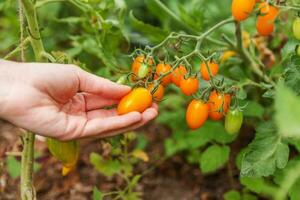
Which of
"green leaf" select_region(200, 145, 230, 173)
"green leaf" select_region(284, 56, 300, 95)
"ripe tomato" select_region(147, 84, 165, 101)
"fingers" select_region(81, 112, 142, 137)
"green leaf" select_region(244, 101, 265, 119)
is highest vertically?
"green leaf" select_region(284, 56, 300, 95)

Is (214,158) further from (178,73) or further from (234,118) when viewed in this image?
(178,73)

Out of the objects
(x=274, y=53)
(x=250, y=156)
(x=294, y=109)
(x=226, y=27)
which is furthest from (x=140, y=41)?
(x=294, y=109)

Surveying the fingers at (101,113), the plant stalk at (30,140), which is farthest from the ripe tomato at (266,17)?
the plant stalk at (30,140)

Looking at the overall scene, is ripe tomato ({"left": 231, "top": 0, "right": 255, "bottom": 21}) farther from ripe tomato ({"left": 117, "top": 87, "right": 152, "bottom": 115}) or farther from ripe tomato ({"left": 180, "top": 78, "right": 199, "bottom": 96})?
ripe tomato ({"left": 117, "top": 87, "right": 152, "bottom": 115})

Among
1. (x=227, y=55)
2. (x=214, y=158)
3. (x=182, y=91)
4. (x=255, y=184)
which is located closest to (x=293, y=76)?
(x=182, y=91)

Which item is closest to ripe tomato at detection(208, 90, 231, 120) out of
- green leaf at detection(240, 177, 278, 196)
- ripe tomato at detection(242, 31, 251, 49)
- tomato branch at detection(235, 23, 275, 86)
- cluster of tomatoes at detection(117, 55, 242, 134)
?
cluster of tomatoes at detection(117, 55, 242, 134)

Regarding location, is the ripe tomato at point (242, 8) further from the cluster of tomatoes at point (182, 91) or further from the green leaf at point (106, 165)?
the green leaf at point (106, 165)

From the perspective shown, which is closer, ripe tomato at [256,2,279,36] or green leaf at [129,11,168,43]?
ripe tomato at [256,2,279,36]
